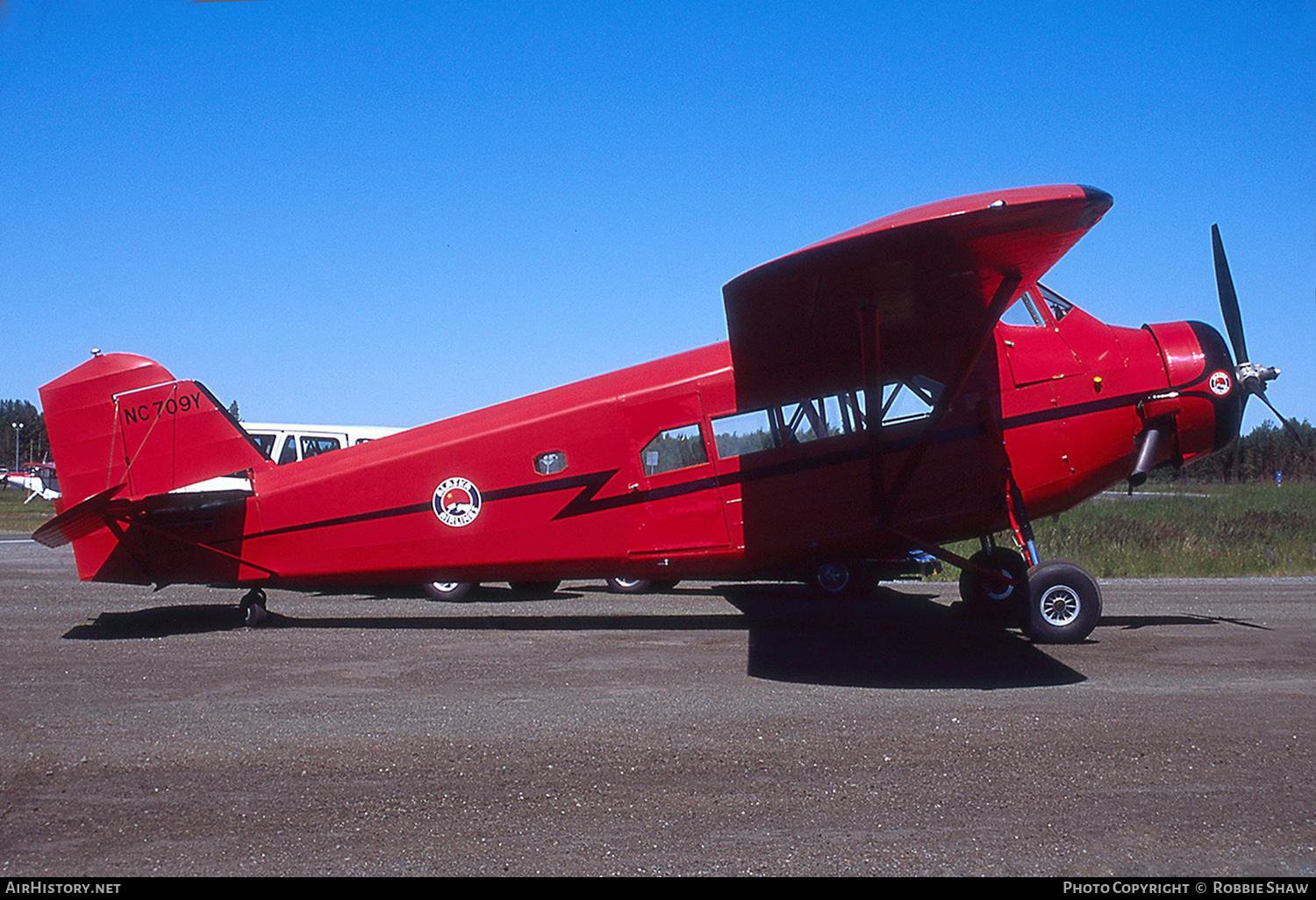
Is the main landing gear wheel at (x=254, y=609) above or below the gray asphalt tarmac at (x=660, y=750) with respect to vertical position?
above

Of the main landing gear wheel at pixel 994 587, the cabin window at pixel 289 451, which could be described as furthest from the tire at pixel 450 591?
the main landing gear wheel at pixel 994 587

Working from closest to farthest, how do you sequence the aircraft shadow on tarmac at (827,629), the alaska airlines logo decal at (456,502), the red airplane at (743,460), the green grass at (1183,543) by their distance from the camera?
the aircraft shadow on tarmac at (827,629) < the red airplane at (743,460) < the alaska airlines logo decal at (456,502) < the green grass at (1183,543)

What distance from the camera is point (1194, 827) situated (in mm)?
4070

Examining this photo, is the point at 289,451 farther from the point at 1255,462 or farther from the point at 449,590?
the point at 1255,462

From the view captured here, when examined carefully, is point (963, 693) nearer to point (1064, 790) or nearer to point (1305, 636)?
point (1064, 790)

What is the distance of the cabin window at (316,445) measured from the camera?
15828mm

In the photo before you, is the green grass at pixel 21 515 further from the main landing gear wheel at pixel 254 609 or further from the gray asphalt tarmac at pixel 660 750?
the gray asphalt tarmac at pixel 660 750

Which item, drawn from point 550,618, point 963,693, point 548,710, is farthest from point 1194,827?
point 550,618

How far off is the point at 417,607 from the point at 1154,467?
8248mm

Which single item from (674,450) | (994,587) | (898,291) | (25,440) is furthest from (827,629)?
(25,440)

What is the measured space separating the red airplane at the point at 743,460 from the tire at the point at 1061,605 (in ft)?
0.06

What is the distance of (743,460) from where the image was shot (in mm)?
8812

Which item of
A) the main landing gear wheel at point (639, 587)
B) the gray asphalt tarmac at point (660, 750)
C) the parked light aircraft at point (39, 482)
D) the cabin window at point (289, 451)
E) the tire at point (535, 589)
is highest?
the parked light aircraft at point (39, 482)

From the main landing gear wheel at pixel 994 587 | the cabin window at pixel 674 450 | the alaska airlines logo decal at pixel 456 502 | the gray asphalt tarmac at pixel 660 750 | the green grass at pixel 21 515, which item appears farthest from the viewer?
the green grass at pixel 21 515
